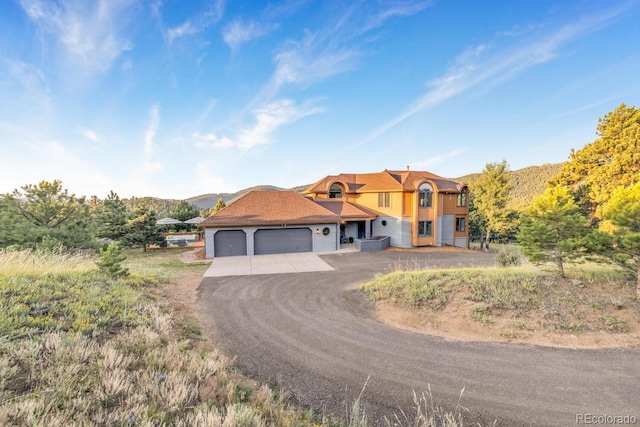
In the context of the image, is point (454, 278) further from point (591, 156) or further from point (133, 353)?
point (591, 156)

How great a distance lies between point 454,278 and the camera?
32.6 ft

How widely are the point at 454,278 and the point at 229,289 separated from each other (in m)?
9.59

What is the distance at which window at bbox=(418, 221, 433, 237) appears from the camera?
23.6 m

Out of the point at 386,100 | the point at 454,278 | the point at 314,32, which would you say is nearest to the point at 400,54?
the point at 386,100

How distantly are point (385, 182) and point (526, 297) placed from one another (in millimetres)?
18078

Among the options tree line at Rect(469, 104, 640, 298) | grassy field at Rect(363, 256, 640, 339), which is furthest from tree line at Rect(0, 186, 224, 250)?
tree line at Rect(469, 104, 640, 298)

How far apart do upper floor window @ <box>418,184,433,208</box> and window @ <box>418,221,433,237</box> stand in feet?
5.30

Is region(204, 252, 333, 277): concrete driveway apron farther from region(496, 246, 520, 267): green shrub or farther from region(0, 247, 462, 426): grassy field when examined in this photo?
region(496, 246, 520, 267): green shrub

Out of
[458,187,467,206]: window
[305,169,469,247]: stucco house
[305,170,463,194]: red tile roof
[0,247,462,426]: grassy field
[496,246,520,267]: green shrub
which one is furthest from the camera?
[458,187,467,206]: window

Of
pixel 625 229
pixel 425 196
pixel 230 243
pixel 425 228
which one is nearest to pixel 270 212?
pixel 230 243

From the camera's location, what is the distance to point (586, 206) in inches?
1083

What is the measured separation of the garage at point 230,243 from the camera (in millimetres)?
19203

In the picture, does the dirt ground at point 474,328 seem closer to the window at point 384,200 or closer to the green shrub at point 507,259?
the green shrub at point 507,259

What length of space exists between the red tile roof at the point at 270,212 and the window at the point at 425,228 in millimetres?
8149
